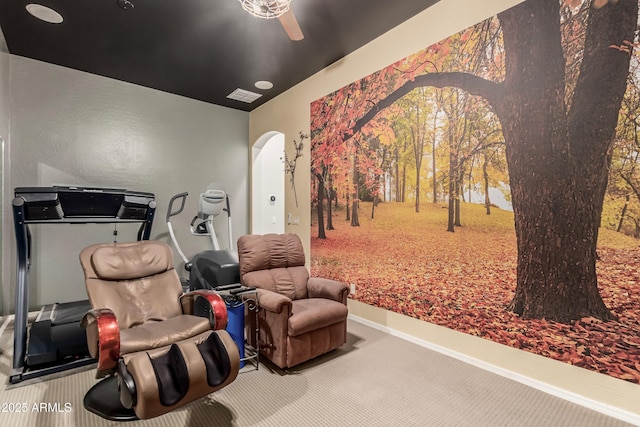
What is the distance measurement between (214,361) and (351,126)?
2929 millimetres

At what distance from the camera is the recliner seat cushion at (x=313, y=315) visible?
8.02ft

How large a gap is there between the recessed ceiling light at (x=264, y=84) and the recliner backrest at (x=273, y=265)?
8.17ft

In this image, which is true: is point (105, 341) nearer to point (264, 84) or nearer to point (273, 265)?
point (273, 265)

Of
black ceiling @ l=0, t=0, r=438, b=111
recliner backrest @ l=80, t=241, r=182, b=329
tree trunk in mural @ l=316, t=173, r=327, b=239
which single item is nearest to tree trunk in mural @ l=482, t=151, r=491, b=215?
black ceiling @ l=0, t=0, r=438, b=111

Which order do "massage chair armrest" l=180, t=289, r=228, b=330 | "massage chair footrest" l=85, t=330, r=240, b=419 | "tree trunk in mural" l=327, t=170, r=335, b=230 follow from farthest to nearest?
"tree trunk in mural" l=327, t=170, r=335, b=230, "massage chair armrest" l=180, t=289, r=228, b=330, "massage chair footrest" l=85, t=330, r=240, b=419

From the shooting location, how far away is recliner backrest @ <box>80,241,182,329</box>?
90.0 inches


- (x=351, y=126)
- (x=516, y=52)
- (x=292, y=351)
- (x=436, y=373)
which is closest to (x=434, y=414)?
(x=436, y=373)

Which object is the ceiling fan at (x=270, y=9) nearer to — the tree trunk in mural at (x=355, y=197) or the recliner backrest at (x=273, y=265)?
the tree trunk in mural at (x=355, y=197)

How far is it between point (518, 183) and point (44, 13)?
180 inches

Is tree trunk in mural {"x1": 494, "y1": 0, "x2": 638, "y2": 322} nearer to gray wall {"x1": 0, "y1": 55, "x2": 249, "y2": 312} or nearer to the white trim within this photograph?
the white trim

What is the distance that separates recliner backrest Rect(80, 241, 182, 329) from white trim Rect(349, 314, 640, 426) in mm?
2266

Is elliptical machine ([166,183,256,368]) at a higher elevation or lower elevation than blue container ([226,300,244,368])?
higher

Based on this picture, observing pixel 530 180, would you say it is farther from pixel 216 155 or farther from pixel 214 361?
pixel 216 155

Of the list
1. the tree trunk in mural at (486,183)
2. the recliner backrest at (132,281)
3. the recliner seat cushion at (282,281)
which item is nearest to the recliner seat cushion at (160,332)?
the recliner backrest at (132,281)
